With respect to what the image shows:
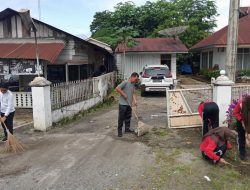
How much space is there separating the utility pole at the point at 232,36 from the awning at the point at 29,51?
20.6 ft

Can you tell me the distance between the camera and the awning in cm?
1153

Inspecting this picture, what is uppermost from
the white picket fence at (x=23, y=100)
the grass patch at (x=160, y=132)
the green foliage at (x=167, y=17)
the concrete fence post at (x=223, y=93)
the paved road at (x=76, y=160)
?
the green foliage at (x=167, y=17)

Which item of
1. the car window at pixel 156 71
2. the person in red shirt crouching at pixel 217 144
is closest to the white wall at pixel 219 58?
the car window at pixel 156 71

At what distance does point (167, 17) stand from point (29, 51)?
21.1 m

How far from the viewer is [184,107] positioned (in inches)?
332

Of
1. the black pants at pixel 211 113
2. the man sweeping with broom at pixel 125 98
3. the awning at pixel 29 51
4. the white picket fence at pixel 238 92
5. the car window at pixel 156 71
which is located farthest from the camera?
the car window at pixel 156 71

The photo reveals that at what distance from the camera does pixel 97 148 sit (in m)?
6.95

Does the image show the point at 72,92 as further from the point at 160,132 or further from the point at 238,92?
the point at 238,92

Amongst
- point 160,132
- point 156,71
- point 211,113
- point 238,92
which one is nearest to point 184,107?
point 160,132

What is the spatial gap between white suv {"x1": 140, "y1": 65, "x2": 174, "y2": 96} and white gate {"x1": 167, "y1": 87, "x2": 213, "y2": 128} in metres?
6.60

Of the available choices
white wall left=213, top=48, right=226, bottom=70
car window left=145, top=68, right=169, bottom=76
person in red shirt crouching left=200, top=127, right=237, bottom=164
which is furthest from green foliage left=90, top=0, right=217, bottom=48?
person in red shirt crouching left=200, top=127, right=237, bottom=164

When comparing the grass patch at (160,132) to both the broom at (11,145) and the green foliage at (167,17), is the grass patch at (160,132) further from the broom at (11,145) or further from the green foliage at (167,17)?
the green foliage at (167,17)

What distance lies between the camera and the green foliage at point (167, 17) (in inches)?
1168

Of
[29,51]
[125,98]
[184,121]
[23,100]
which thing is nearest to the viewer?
[125,98]
